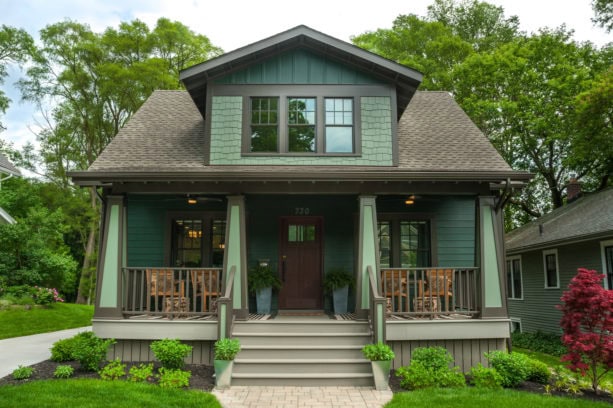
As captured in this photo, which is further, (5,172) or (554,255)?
(5,172)

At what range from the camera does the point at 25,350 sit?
9680 millimetres

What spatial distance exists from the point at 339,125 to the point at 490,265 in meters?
4.03

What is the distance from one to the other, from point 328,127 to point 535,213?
19404mm

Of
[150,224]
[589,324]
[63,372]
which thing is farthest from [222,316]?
[589,324]

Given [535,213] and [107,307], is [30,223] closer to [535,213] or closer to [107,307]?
[107,307]

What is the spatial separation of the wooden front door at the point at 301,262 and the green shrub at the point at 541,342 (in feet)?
24.5

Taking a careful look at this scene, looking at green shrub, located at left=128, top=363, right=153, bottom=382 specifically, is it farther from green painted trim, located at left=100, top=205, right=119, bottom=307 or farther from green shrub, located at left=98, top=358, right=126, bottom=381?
green painted trim, located at left=100, top=205, right=119, bottom=307

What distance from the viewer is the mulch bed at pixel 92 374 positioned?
695cm

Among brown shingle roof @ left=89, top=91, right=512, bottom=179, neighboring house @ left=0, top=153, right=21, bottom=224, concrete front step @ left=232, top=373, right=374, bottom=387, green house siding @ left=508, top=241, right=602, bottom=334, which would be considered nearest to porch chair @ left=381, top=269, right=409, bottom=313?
concrete front step @ left=232, top=373, right=374, bottom=387

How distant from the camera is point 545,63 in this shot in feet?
72.8

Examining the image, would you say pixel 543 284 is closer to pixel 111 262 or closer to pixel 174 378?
pixel 174 378

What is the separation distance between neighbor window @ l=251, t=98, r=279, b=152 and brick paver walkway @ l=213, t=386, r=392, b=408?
4.86 m

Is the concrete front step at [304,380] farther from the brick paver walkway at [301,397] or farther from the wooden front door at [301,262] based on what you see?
the wooden front door at [301,262]

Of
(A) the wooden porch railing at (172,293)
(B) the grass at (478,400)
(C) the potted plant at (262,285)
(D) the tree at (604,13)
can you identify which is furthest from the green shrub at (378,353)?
(D) the tree at (604,13)
